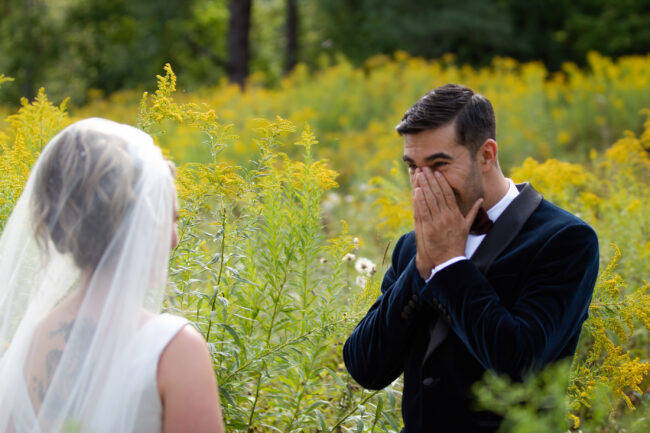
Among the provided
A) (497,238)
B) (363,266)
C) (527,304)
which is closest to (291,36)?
(363,266)

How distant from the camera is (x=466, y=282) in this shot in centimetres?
200

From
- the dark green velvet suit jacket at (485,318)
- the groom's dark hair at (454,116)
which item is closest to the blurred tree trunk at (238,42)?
the groom's dark hair at (454,116)

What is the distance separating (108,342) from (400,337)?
0.97 m

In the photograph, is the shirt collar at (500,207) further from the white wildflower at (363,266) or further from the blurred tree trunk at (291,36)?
the blurred tree trunk at (291,36)

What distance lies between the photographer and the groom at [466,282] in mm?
1982

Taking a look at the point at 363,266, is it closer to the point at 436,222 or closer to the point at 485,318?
the point at 436,222

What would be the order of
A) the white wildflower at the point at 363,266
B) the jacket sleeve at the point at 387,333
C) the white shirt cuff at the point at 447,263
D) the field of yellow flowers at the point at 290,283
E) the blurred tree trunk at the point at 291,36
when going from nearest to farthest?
the white shirt cuff at the point at 447,263
the jacket sleeve at the point at 387,333
the field of yellow flowers at the point at 290,283
the white wildflower at the point at 363,266
the blurred tree trunk at the point at 291,36

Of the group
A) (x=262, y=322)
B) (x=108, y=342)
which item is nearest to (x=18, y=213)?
(x=108, y=342)

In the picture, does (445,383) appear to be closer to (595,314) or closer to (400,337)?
(400,337)

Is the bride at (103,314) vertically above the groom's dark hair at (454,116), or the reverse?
the groom's dark hair at (454,116)

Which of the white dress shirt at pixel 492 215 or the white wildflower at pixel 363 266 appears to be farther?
the white wildflower at pixel 363 266

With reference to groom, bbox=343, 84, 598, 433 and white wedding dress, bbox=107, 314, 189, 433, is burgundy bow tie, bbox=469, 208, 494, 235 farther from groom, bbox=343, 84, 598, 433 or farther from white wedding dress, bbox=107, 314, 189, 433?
white wedding dress, bbox=107, 314, 189, 433

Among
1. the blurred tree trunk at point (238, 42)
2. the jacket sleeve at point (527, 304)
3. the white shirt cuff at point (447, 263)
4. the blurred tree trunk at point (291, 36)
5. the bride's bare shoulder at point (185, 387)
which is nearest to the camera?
the bride's bare shoulder at point (185, 387)

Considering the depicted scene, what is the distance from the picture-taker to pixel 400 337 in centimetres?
220
